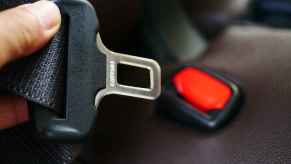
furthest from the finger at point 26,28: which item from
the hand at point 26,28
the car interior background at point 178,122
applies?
the car interior background at point 178,122

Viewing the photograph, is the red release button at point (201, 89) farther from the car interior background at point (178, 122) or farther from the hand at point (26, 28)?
the hand at point (26, 28)

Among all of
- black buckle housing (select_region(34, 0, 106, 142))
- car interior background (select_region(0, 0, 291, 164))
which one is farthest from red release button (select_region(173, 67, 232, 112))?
black buckle housing (select_region(34, 0, 106, 142))

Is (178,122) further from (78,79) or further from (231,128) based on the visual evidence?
(78,79)

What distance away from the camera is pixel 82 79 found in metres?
0.39

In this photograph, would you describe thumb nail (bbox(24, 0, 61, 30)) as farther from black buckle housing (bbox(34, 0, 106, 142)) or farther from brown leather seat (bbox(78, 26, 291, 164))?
brown leather seat (bbox(78, 26, 291, 164))

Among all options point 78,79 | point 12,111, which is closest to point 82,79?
point 78,79

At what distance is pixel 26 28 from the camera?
372 millimetres

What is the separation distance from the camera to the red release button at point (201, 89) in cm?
49

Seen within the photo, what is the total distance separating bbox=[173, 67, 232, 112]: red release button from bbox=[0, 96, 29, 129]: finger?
0.21 metres

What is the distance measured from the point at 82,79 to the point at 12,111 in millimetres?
118

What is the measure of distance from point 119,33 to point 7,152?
247mm

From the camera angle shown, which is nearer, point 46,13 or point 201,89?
point 46,13

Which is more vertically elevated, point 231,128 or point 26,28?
point 26,28

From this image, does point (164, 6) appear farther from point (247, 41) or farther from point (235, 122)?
point (235, 122)
